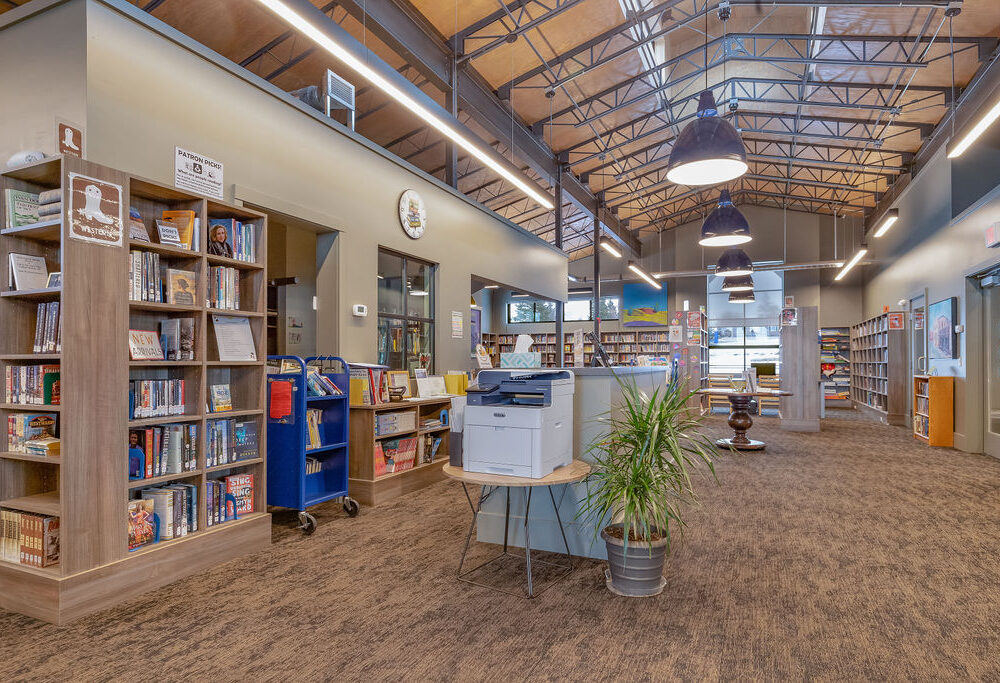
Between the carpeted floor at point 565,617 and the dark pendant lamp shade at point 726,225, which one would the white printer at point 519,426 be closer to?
the carpeted floor at point 565,617

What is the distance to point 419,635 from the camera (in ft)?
8.58

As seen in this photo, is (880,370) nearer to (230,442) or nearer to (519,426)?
(519,426)

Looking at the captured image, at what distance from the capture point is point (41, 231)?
301 centimetres

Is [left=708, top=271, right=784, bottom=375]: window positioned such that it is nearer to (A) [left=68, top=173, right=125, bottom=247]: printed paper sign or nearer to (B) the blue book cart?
(B) the blue book cart

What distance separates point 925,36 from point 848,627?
837 centimetres

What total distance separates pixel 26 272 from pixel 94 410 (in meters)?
0.92

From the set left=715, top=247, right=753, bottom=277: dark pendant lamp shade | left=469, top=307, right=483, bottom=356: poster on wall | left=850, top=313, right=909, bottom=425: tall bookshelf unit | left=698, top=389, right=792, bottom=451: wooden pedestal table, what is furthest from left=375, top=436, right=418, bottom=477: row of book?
left=469, top=307, right=483, bottom=356: poster on wall

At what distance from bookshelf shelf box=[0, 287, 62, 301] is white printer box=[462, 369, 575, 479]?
2.24 meters

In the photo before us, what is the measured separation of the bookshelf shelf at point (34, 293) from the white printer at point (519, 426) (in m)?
2.24

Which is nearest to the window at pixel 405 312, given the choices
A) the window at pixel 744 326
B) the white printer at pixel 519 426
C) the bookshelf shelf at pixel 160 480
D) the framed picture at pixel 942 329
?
the bookshelf shelf at pixel 160 480

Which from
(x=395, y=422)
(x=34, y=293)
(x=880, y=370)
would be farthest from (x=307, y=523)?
(x=880, y=370)

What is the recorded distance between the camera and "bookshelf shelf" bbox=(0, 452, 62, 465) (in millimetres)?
2804

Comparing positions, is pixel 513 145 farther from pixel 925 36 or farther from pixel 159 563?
pixel 159 563

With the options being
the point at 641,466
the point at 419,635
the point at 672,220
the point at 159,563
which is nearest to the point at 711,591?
the point at 641,466
